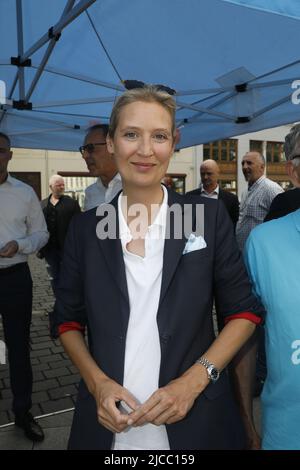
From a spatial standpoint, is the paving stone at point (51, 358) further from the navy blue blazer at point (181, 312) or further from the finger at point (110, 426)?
the finger at point (110, 426)

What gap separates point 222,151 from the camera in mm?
28734

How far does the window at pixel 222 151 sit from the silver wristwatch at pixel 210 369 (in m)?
27.1

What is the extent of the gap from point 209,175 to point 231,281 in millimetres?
5643

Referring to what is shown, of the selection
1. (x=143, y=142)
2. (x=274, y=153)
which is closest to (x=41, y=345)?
(x=143, y=142)

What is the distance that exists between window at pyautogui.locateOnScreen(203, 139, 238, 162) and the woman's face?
2682 centimetres

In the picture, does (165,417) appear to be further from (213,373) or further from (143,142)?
(143,142)

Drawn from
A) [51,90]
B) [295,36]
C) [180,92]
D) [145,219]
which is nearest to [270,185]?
[180,92]

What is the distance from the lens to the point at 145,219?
1.52m

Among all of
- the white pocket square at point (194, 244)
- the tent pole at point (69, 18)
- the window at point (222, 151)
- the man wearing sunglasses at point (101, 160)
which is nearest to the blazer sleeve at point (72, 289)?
the white pocket square at point (194, 244)

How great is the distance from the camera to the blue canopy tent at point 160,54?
11.1 ft

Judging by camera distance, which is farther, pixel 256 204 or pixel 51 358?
pixel 256 204

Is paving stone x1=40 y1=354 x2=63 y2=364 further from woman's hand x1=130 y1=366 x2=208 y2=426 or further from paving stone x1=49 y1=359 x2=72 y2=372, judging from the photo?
woman's hand x1=130 y1=366 x2=208 y2=426

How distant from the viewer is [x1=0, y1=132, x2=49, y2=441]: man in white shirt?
118 inches

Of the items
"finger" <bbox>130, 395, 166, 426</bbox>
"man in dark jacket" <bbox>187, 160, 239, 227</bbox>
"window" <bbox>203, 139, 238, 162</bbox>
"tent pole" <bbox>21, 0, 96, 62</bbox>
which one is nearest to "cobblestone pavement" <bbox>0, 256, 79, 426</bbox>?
"finger" <bbox>130, 395, 166, 426</bbox>
